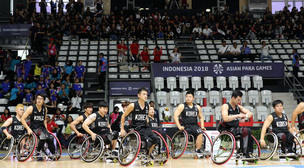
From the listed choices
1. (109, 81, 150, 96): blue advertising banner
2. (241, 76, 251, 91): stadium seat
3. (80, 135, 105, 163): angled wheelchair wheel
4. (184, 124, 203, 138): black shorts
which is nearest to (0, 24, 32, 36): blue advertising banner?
(109, 81, 150, 96): blue advertising banner

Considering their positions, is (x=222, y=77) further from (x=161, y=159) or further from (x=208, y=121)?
(x=161, y=159)

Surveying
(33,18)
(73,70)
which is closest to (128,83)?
(73,70)

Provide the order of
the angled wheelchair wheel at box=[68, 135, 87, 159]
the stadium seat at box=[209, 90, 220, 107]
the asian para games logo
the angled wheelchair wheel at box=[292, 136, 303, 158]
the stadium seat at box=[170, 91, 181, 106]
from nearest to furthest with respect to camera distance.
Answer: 1. the angled wheelchair wheel at box=[292, 136, 303, 158]
2. the angled wheelchair wheel at box=[68, 135, 87, 159]
3. the stadium seat at box=[170, 91, 181, 106]
4. the stadium seat at box=[209, 90, 220, 107]
5. the asian para games logo

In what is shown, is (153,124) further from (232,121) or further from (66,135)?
(66,135)

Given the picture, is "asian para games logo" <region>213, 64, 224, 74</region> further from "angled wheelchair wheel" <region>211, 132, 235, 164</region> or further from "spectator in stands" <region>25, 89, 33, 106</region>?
"angled wheelchair wheel" <region>211, 132, 235, 164</region>

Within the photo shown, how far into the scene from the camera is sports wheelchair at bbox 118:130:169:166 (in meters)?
7.40

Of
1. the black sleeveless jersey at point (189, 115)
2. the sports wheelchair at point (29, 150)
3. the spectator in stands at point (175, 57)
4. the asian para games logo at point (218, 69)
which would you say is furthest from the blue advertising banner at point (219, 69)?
the sports wheelchair at point (29, 150)

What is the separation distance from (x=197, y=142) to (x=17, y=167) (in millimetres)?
3610

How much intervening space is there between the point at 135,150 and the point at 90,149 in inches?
68.9

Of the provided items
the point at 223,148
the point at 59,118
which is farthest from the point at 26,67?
the point at 223,148

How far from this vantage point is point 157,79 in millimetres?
17016

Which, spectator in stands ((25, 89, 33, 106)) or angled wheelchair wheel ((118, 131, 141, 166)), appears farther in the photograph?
spectator in stands ((25, 89, 33, 106))

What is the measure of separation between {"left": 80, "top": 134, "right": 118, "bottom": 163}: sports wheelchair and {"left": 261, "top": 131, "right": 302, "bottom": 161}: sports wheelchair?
121 inches

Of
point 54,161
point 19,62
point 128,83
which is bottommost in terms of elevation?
point 54,161
